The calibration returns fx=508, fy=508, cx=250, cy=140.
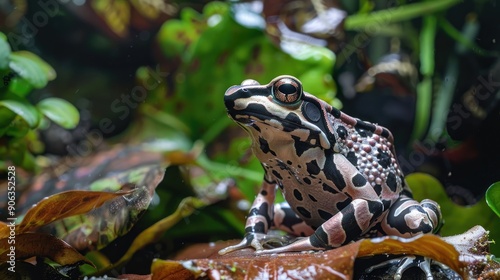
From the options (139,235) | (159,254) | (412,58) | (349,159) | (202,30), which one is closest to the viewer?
(349,159)

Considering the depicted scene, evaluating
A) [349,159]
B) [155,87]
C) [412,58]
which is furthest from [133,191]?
[412,58]

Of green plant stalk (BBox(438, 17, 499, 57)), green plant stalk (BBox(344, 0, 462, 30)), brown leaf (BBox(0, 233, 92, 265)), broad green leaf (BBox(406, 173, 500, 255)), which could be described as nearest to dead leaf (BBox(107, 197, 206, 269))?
brown leaf (BBox(0, 233, 92, 265))

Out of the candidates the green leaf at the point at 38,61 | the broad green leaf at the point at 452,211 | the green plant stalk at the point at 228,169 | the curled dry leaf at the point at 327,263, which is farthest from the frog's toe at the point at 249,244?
the green leaf at the point at 38,61

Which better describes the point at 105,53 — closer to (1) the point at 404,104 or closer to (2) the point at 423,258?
(1) the point at 404,104

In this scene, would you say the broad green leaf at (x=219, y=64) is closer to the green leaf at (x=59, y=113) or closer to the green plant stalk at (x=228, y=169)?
the green plant stalk at (x=228, y=169)

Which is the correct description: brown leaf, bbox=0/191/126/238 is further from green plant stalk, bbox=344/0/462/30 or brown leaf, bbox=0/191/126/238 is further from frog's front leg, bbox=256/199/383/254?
green plant stalk, bbox=344/0/462/30

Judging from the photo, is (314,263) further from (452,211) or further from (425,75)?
(425,75)
